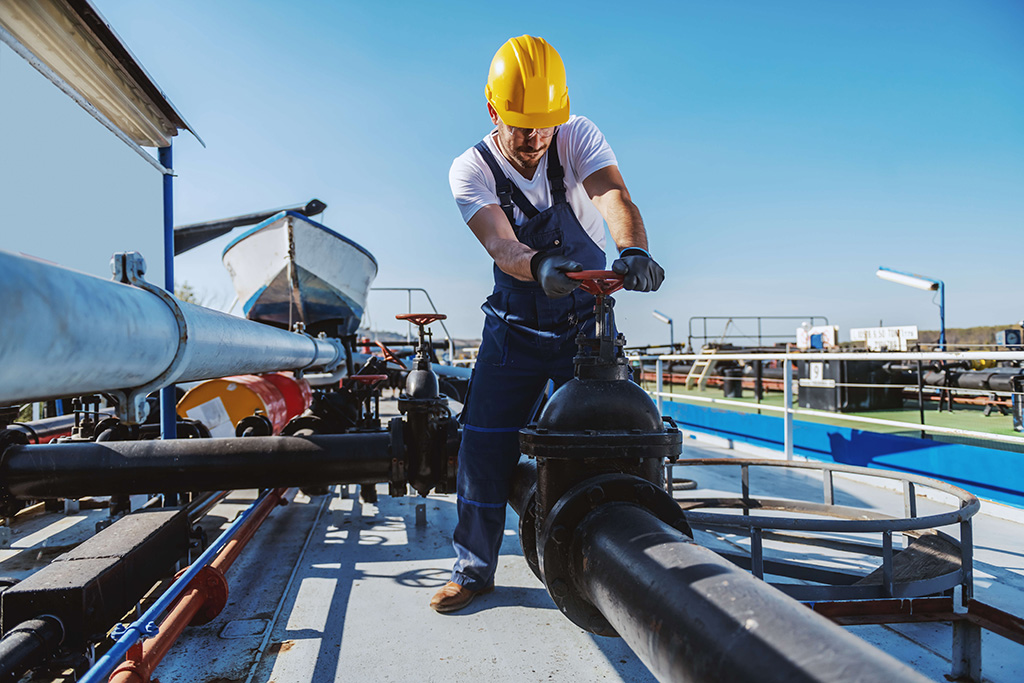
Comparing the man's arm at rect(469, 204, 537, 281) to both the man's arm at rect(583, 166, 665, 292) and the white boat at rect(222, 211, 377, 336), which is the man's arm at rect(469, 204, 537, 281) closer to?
the man's arm at rect(583, 166, 665, 292)

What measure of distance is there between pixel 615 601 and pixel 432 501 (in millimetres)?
3300

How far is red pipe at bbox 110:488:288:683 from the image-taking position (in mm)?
1461

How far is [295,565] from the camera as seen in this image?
2.68 meters

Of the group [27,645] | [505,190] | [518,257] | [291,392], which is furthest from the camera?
[291,392]

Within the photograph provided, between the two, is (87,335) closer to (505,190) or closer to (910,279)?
A: (505,190)

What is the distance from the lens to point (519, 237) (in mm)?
2045

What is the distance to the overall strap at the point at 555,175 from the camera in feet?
6.54

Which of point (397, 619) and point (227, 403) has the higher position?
point (227, 403)

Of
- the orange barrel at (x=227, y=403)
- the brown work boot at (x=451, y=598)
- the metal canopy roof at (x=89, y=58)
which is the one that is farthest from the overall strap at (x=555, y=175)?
the orange barrel at (x=227, y=403)

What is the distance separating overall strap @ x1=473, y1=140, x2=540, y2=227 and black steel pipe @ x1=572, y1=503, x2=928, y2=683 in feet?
4.49

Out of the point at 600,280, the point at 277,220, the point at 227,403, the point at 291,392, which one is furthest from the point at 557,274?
the point at 277,220

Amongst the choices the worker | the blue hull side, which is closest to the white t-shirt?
the worker

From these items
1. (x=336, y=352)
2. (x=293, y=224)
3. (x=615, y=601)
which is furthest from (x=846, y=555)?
(x=293, y=224)

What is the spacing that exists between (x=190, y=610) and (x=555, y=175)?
193 centimetres
